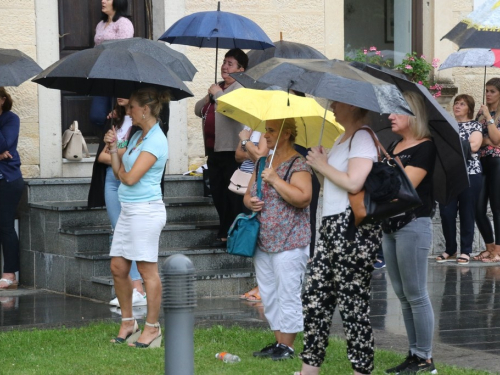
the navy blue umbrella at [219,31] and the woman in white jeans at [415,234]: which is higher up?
the navy blue umbrella at [219,31]

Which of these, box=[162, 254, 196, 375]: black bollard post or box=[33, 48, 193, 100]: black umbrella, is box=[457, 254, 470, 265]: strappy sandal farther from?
box=[162, 254, 196, 375]: black bollard post

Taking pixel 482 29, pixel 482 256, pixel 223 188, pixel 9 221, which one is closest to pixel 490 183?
pixel 482 256

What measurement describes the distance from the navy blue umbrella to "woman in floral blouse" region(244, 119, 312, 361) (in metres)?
3.30

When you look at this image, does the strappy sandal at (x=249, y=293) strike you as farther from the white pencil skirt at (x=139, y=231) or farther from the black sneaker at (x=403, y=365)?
the black sneaker at (x=403, y=365)

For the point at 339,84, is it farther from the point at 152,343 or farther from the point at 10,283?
the point at 10,283

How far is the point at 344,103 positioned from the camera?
618 centimetres

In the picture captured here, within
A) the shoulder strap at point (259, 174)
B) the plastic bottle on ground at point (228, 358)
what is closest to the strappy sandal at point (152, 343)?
the plastic bottle on ground at point (228, 358)

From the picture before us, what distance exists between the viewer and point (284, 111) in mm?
6914

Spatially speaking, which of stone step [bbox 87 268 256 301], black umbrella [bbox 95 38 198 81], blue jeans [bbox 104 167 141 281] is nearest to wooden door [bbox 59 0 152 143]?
blue jeans [bbox 104 167 141 281]

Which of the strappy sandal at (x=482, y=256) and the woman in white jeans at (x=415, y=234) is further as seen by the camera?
the strappy sandal at (x=482, y=256)

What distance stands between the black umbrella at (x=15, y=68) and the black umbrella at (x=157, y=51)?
34.2 inches

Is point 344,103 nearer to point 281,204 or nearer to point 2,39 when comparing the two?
point 281,204

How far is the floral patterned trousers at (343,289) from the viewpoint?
6066 mm

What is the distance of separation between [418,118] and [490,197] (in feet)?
21.5
